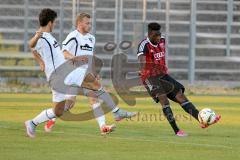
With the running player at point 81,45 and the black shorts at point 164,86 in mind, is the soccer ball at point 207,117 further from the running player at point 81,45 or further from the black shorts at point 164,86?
the running player at point 81,45

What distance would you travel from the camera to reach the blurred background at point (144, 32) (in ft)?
120

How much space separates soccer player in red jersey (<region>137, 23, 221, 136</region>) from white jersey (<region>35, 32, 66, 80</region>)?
7.35 feet

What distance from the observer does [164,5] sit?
126 feet

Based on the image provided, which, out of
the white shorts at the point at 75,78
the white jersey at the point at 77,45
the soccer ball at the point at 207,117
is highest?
the white jersey at the point at 77,45

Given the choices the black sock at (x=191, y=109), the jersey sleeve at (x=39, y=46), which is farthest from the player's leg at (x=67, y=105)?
the black sock at (x=191, y=109)

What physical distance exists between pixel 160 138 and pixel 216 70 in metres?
23.4

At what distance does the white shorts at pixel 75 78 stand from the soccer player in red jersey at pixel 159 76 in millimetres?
1341

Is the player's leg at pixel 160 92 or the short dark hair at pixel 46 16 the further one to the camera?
the player's leg at pixel 160 92

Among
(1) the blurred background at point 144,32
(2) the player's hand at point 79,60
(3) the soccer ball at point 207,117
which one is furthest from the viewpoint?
(1) the blurred background at point 144,32

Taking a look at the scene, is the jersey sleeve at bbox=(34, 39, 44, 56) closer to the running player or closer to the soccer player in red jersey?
the running player

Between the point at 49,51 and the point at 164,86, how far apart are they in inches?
112

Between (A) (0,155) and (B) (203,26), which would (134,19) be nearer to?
(B) (203,26)

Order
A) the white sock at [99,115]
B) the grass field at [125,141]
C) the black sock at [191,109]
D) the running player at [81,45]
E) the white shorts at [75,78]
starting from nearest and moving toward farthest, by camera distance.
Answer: the grass field at [125,141], the white shorts at [75,78], the white sock at [99,115], the running player at [81,45], the black sock at [191,109]

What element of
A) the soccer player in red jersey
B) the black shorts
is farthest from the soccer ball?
the black shorts
